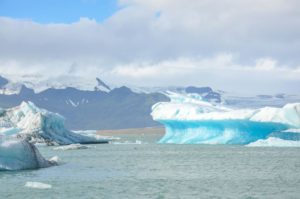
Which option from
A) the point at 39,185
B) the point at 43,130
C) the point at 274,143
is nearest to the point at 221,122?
the point at 274,143

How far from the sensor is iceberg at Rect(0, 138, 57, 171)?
103ft

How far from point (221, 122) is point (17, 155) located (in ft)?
101

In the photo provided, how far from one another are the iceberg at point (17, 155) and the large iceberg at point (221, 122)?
2528 centimetres

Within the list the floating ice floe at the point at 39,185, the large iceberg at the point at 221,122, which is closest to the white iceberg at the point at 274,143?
the large iceberg at the point at 221,122

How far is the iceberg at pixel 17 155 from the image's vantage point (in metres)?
31.3

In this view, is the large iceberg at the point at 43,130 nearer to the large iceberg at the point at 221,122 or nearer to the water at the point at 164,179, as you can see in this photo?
the large iceberg at the point at 221,122

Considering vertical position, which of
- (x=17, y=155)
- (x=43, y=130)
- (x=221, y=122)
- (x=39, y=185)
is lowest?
(x=39, y=185)

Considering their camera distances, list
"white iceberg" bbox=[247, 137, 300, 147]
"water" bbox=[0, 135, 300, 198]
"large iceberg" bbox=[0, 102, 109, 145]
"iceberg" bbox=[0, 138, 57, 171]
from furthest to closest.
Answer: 1. "large iceberg" bbox=[0, 102, 109, 145]
2. "white iceberg" bbox=[247, 137, 300, 147]
3. "iceberg" bbox=[0, 138, 57, 171]
4. "water" bbox=[0, 135, 300, 198]

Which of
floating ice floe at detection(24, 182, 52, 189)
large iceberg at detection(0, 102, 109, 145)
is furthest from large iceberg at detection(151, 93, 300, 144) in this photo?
floating ice floe at detection(24, 182, 52, 189)

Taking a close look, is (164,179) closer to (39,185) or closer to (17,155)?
(39,185)

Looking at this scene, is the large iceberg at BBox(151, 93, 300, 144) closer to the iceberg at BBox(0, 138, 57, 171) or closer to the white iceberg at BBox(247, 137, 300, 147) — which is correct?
the white iceberg at BBox(247, 137, 300, 147)

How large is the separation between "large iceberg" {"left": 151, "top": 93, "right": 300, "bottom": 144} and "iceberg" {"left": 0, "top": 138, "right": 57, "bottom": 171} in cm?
2528

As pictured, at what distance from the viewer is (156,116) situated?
223ft

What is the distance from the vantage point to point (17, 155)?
3231cm
